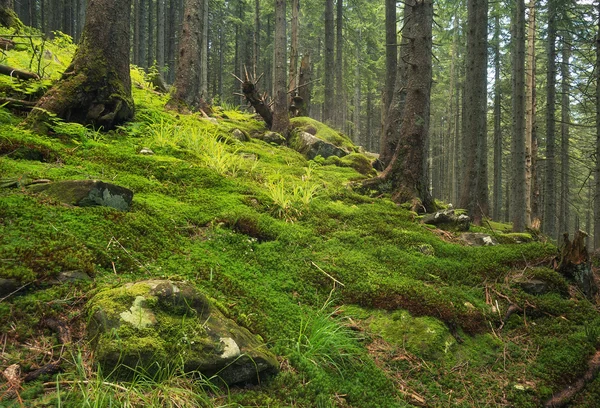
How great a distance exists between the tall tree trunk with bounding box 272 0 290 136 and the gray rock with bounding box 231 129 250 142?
1.93 meters

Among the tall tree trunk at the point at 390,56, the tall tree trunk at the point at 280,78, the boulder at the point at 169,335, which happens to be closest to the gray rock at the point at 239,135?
the tall tree trunk at the point at 280,78

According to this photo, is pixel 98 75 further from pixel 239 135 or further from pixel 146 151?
pixel 239 135

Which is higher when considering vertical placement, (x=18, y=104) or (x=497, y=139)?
(x=497, y=139)

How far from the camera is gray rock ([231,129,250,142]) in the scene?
8.07 metres

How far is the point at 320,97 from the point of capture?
2819 centimetres

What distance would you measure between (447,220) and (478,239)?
1.99 feet

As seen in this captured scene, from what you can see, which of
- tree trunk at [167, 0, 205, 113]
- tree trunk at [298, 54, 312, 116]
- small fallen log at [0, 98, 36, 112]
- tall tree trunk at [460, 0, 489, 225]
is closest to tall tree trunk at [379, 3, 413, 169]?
tall tree trunk at [460, 0, 489, 225]

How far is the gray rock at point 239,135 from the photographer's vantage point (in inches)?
318

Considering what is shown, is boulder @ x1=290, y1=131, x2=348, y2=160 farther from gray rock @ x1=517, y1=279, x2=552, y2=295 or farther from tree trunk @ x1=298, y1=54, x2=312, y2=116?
gray rock @ x1=517, y1=279, x2=552, y2=295

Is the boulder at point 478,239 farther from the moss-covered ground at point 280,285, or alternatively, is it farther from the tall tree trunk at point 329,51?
the tall tree trunk at point 329,51

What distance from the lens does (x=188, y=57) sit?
8.25 m

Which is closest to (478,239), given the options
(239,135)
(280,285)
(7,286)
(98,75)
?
(280,285)

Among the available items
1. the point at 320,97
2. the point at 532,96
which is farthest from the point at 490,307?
the point at 320,97

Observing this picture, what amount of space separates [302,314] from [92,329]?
1.58 meters
